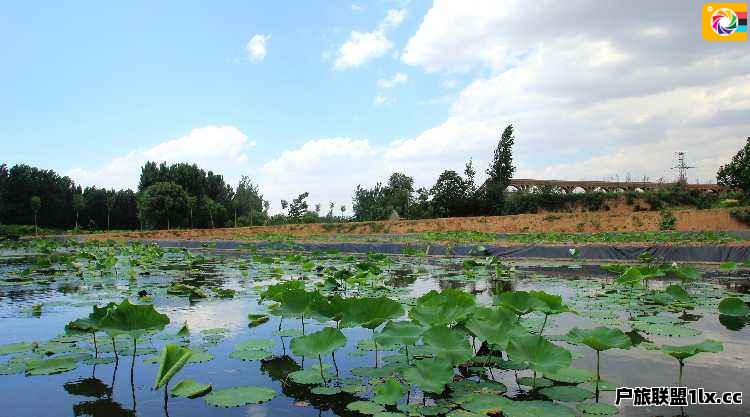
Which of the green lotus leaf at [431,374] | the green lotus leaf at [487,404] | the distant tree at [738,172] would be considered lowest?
the green lotus leaf at [487,404]

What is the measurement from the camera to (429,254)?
54.3 ft

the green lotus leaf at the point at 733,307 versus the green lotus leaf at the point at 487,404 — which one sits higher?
the green lotus leaf at the point at 733,307

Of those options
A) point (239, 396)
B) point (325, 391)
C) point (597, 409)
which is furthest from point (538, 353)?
point (239, 396)

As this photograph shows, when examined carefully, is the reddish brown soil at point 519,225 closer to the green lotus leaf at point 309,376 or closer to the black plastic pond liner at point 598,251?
the black plastic pond liner at point 598,251

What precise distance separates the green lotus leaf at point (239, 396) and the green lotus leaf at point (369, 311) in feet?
2.12

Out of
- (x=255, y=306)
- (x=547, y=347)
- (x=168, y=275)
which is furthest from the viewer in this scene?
(x=168, y=275)

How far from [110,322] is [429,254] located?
46.2ft

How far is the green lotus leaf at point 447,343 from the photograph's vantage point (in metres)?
2.77

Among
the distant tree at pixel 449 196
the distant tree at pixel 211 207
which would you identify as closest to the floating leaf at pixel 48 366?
the distant tree at pixel 449 196

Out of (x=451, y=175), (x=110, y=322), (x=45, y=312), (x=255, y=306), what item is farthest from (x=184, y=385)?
(x=451, y=175)

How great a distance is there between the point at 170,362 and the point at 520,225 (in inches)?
1293

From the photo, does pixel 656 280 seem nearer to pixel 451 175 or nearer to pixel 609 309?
pixel 609 309

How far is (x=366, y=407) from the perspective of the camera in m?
2.56

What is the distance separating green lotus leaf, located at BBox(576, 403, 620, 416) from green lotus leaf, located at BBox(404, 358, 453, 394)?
717 millimetres
